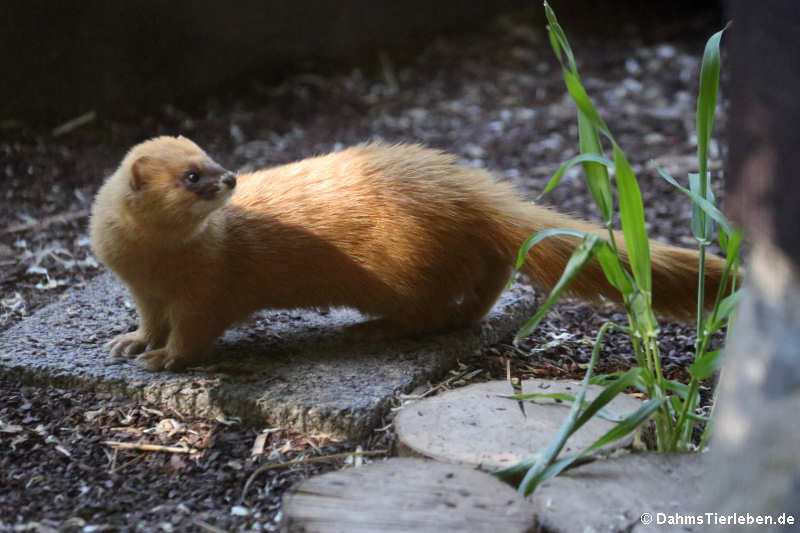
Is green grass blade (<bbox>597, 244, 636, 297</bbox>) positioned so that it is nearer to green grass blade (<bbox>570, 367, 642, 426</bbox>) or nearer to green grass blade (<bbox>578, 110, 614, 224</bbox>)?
green grass blade (<bbox>578, 110, 614, 224</bbox>)

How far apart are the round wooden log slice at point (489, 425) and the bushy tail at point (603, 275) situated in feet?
1.34

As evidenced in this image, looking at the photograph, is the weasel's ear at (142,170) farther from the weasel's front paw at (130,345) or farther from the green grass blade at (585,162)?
the green grass blade at (585,162)

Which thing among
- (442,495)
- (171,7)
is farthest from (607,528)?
(171,7)

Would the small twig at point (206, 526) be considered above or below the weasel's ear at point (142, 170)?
below

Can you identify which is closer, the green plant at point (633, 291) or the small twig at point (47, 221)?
the green plant at point (633, 291)

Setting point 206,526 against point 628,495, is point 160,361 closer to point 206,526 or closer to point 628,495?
point 206,526

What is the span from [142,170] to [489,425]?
1430mm

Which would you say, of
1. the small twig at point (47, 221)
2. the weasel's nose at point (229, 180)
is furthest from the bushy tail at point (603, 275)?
the small twig at point (47, 221)

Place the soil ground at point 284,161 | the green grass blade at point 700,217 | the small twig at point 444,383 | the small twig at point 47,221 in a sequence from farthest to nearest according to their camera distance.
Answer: the small twig at point 47,221 → the small twig at point 444,383 → the green grass blade at point 700,217 → the soil ground at point 284,161

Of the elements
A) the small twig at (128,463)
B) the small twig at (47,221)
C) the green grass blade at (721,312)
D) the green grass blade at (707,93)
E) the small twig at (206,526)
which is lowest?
the small twig at (206,526)

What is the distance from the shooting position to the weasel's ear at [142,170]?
10.7 ft

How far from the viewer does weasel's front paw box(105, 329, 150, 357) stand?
365cm

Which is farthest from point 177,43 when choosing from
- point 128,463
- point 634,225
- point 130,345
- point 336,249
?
point 634,225

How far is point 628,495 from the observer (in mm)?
2627
